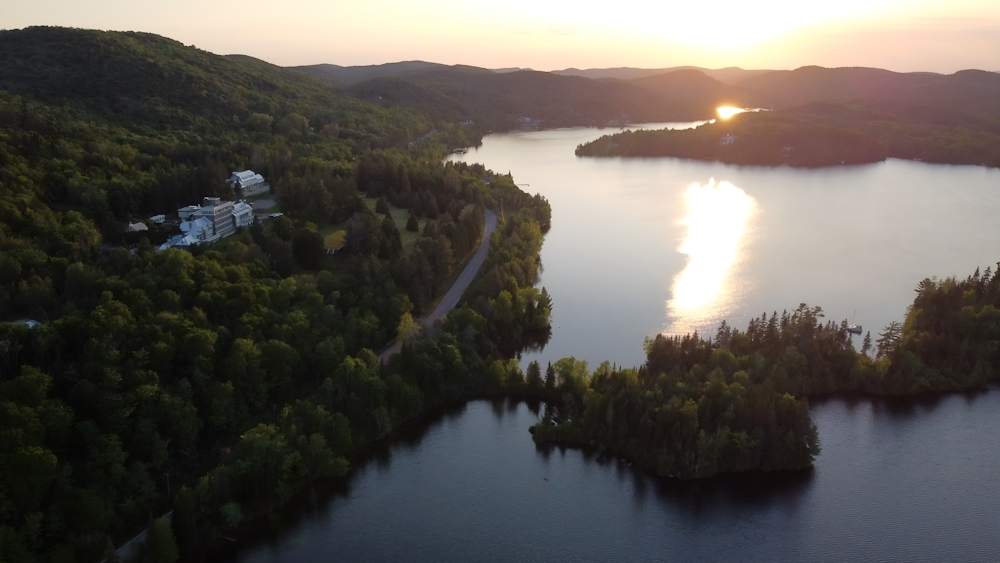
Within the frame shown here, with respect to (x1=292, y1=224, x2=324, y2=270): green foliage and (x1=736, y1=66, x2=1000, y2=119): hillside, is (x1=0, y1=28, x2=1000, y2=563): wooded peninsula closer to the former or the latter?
(x1=292, y1=224, x2=324, y2=270): green foliage

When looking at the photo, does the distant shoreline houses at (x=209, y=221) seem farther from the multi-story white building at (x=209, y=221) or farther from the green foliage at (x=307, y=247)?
the green foliage at (x=307, y=247)

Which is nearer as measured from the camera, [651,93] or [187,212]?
[187,212]

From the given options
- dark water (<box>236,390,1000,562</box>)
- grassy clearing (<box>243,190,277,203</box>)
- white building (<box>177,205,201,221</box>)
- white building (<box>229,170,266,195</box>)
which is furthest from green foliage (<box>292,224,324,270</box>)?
dark water (<box>236,390,1000,562</box>)

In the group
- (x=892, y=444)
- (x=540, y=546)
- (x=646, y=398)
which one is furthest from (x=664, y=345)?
(x=540, y=546)

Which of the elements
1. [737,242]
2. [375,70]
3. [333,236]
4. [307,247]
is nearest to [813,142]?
[737,242]

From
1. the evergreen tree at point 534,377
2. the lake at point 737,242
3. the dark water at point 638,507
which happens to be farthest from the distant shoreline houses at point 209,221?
the lake at point 737,242

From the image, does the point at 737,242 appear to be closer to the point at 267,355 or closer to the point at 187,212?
the point at 267,355
